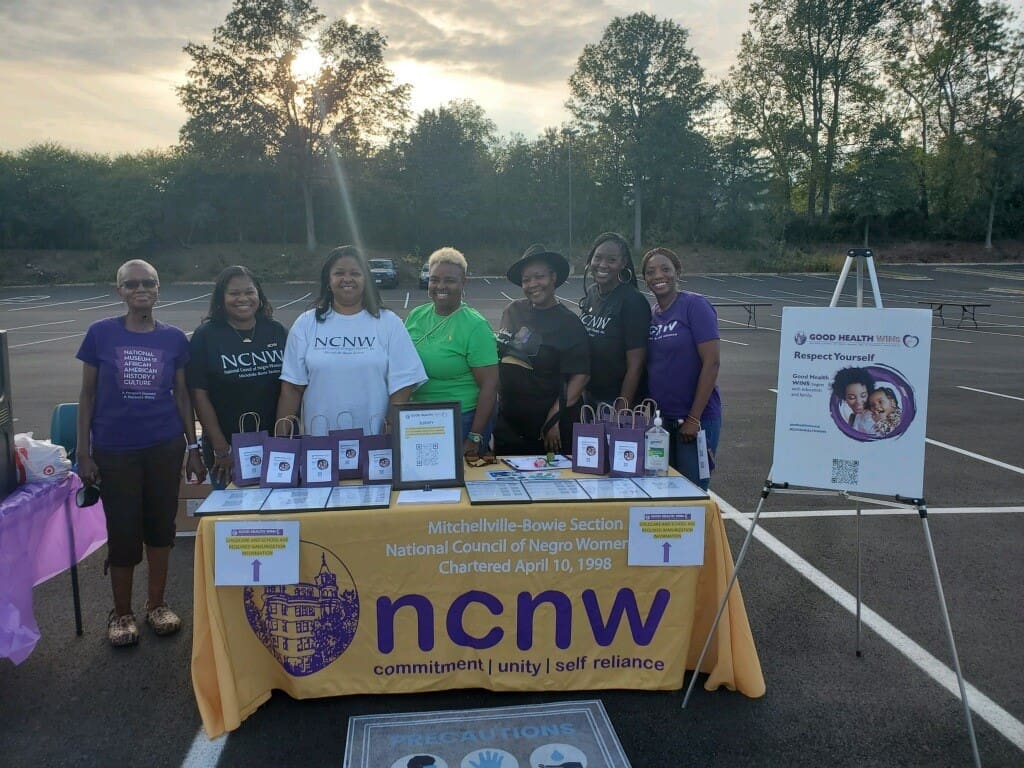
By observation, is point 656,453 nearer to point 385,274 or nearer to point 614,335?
point 614,335

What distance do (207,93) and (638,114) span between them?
87.7ft

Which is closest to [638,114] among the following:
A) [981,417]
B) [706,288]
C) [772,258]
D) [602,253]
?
[772,258]

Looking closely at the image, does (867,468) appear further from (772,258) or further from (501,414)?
(772,258)

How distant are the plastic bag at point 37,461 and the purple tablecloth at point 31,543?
40 mm

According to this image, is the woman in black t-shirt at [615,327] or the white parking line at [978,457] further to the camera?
the white parking line at [978,457]

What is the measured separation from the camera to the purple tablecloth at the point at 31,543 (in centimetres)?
296

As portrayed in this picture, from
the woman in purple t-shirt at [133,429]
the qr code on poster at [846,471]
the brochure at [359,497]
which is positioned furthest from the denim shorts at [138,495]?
the qr code on poster at [846,471]

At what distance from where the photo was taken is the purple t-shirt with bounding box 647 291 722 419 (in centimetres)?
365

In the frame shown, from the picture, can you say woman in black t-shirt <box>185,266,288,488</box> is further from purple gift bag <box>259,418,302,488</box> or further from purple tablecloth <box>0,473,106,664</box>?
purple tablecloth <box>0,473,106,664</box>

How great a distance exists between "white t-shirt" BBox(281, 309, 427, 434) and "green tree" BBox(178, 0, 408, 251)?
42392mm

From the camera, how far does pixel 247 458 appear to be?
10.0 ft

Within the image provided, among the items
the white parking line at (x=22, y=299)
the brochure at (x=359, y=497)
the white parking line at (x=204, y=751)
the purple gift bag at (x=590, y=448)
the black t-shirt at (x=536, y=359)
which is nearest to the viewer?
the white parking line at (x=204, y=751)

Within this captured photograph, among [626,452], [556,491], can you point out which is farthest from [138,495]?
[626,452]

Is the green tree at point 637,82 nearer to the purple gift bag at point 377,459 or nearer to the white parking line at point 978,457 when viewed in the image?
the white parking line at point 978,457
